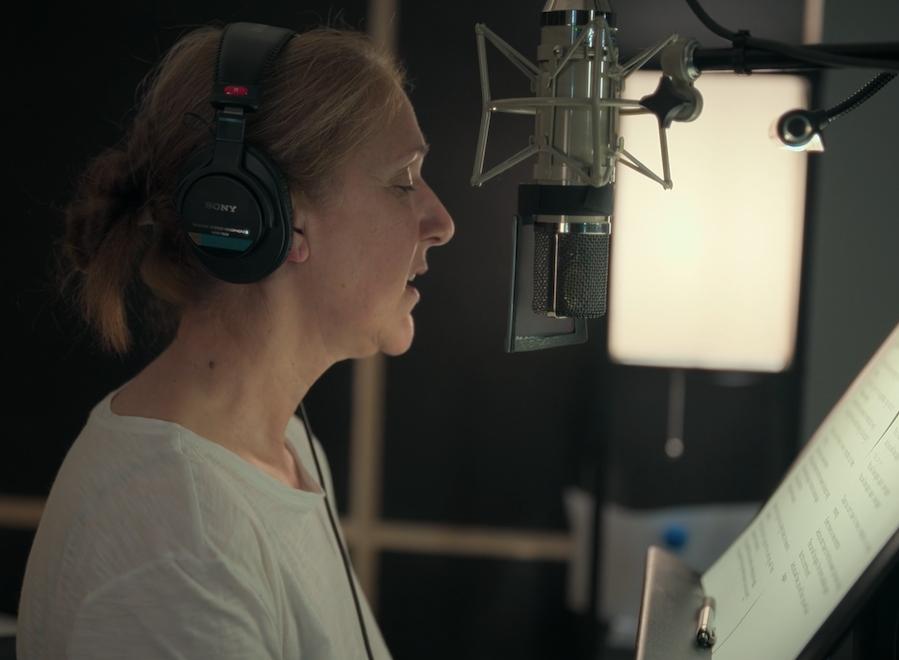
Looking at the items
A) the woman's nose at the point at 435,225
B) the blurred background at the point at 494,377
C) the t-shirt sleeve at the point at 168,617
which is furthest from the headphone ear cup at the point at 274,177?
the blurred background at the point at 494,377

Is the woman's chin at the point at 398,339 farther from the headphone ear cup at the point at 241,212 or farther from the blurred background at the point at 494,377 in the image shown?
the blurred background at the point at 494,377

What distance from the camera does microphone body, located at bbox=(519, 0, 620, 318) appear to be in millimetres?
699

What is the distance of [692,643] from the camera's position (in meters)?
0.75

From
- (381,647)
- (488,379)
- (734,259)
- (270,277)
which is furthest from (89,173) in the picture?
(734,259)

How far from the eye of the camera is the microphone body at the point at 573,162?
0.70 m

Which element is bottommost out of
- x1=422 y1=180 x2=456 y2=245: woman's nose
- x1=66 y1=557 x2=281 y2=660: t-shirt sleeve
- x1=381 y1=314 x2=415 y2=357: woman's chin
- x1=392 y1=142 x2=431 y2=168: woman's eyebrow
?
x1=66 y1=557 x2=281 y2=660: t-shirt sleeve

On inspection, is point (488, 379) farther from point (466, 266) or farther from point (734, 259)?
point (734, 259)

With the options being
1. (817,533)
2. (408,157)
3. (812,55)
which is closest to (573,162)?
(812,55)

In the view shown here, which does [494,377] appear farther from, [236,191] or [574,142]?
[574,142]

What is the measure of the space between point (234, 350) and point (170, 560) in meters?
0.27

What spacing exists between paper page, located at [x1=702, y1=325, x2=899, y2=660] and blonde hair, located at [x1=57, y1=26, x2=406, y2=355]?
1.86 feet

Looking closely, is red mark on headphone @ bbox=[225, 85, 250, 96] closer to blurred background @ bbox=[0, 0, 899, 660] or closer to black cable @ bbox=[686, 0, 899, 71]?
black cable @ bbox=[686, 0, 899, 71]

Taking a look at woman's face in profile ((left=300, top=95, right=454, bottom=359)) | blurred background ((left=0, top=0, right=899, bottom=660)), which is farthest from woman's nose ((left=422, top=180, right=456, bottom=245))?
blurred background ((left=0, top=0, right=899, bottom=660))

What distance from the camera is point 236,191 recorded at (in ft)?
3.01
